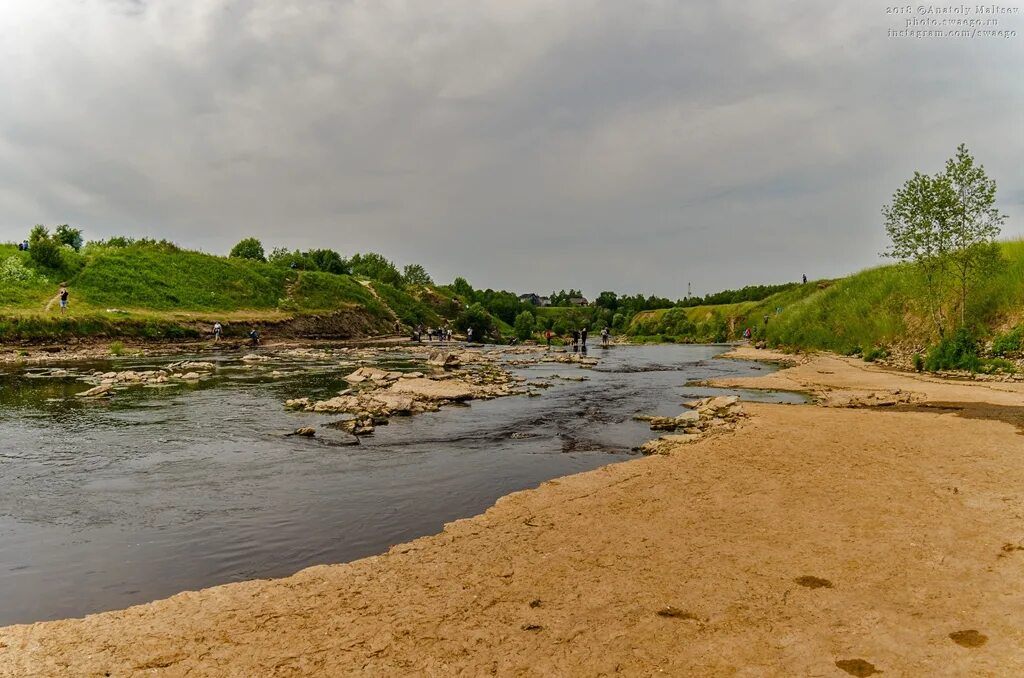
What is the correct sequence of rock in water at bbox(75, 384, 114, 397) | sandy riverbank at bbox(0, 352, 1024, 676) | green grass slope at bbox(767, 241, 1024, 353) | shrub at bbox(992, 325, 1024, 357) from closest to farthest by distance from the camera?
sandy riverbank at bbox(0, 352, 1024, 676) < rock in water at bbox(75, 384, 114, 397) < shrub at bbox(992, 325, 1024, 357) < green grass slope at bbox(767, 241, 1024, 353)

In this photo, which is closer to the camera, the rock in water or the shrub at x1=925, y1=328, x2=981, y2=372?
the rock in water

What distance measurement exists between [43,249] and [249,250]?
66157 millimetres

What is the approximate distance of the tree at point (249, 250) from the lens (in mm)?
125375

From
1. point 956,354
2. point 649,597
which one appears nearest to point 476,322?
point 956,354

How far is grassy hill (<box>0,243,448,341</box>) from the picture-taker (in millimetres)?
51562

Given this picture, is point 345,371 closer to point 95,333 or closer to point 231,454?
point 231,454

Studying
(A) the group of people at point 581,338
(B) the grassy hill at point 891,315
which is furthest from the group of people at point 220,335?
(B) the grassy hill at point 891,315

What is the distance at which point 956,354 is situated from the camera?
31422mm

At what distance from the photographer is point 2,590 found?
7.46 metres

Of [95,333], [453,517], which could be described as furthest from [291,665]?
[95,333]

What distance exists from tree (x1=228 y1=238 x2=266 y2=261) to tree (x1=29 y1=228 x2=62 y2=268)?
6143 cm

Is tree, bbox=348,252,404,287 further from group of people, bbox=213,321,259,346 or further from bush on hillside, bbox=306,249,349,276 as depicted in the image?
group of people, bbox=213,321,259,346

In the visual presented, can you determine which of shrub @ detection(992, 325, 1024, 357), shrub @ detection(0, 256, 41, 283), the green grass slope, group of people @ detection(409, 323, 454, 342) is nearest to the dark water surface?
shrub @ detection(992, 325, 1024, 357)

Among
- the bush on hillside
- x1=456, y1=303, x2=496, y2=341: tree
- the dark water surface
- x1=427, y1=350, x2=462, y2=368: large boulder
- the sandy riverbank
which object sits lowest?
the dark water surface
